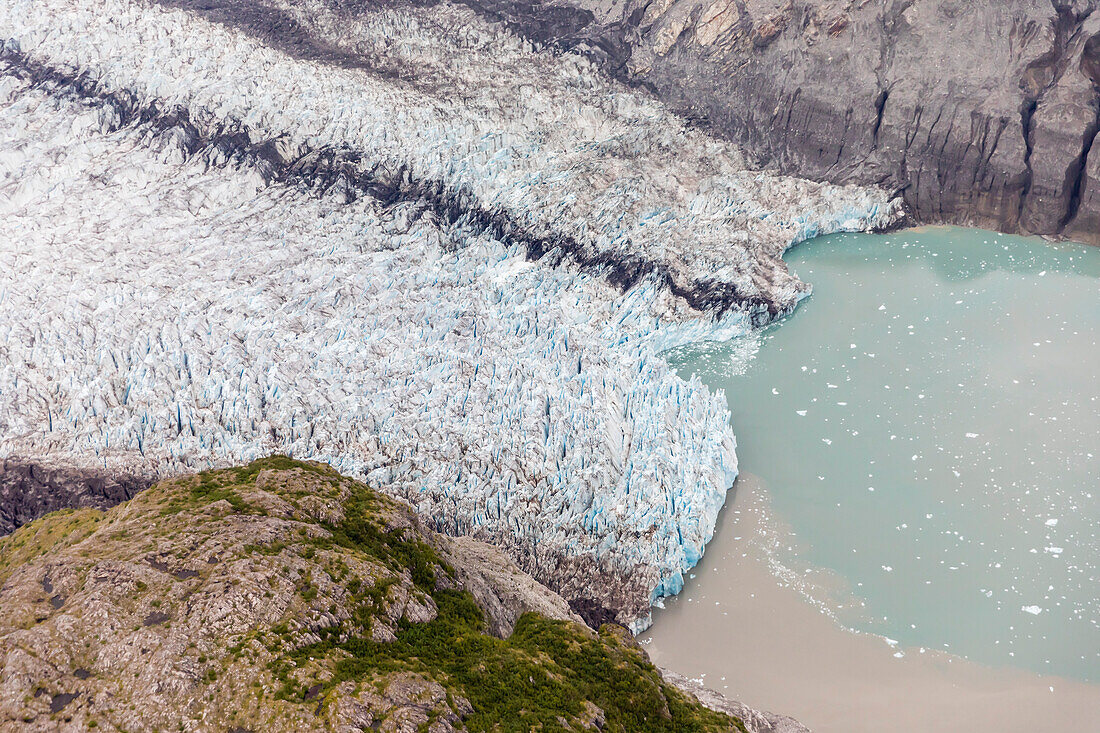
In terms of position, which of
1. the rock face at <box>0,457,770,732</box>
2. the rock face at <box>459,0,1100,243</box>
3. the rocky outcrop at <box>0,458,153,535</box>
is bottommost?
the rocky outcrop at <box>0,458,153,535</box>

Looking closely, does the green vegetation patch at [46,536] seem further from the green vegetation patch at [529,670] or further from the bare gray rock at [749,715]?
the bare gray rock at [749,715]

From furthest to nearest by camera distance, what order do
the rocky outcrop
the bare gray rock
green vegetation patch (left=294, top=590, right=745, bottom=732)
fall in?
1. the rocky outcrop
2. the bare gray rock
3. green vegetation patch (left=294, top=590, right=745, bottom=732)

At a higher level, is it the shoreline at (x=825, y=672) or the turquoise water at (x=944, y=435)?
the turquoise water at (x=944, y=435)

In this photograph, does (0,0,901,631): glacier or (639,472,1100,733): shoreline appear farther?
(0,0,901,631): glacier

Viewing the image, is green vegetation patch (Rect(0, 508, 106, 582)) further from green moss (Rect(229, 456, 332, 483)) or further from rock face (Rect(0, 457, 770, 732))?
green moss (Rect(229, 456, 332, 483))

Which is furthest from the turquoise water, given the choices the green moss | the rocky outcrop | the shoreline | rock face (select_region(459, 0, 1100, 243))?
the rocky outcrop

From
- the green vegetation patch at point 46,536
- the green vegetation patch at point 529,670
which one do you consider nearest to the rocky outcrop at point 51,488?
the green vegetation patch at point 46,536
